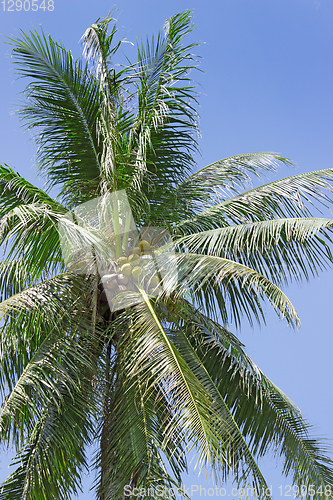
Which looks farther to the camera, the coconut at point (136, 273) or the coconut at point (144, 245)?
the coconut at point (144, 245)

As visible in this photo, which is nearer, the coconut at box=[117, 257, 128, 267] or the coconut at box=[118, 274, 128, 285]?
the coconut at box=[118, 274, 128, 285]

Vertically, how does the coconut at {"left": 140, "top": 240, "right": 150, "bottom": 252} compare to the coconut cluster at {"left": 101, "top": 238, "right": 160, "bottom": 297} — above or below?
above

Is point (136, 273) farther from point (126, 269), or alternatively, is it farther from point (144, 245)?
point (144, 245)

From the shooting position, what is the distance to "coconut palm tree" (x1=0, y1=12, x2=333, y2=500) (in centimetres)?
552

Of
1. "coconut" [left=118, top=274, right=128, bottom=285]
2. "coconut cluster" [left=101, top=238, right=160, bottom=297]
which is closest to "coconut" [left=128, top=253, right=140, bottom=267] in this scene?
"coconut cluster" [left=101, top=238, right=160, bottom=297]

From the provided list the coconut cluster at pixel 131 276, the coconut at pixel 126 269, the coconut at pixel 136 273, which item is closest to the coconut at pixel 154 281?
the coconut cluster at pixel 131 276

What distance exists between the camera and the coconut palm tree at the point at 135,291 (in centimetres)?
552

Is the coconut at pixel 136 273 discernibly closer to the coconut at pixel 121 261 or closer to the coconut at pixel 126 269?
the coconut at pixel 126 269

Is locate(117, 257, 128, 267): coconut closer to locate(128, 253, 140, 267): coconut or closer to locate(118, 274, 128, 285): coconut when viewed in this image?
locate(128, 253, 140, 267): coconut

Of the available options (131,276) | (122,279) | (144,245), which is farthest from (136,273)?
(144,245)

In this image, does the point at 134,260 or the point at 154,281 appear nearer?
the point at 154,281

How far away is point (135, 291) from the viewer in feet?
21.0

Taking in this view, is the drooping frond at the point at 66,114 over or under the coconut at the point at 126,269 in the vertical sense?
over

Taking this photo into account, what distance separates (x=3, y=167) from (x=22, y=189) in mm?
453
